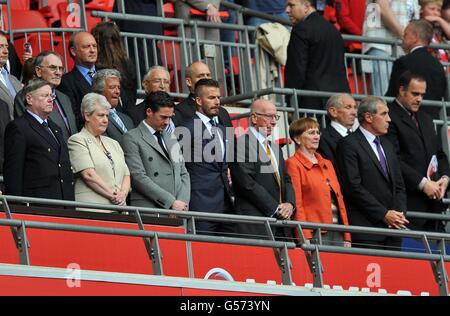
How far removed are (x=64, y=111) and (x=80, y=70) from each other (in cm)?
95

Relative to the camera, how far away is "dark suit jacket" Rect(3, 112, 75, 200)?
14734mm

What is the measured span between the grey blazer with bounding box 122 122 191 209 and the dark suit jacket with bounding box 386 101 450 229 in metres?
3.07

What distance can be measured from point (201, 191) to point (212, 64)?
4274mm

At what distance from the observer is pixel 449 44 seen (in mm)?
21750

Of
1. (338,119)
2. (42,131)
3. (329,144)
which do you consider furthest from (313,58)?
(42,131)

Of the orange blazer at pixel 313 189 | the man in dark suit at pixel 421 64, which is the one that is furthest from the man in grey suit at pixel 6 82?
the man in dark suit at pixel 421 64

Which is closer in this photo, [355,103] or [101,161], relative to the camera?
[101,161]

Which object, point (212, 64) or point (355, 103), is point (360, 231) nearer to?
point (355, 103)

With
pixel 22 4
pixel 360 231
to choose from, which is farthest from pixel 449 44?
pixel 360 231

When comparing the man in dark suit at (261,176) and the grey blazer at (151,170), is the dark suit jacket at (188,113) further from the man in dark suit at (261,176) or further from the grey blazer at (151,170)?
the grey blazer at (151,170)

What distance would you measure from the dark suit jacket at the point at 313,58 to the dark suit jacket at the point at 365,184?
1.92 meters

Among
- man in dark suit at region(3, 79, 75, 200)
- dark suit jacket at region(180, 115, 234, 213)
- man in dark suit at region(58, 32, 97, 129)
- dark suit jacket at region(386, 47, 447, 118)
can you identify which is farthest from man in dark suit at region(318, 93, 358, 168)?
man in dark suit at region(3, 79, 75, 200)
